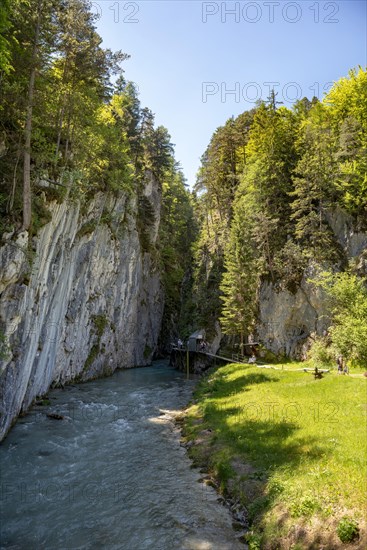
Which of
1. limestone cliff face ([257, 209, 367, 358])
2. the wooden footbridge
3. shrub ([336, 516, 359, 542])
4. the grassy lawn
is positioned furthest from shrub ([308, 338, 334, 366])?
shrub ([336, 516, 359, 542])

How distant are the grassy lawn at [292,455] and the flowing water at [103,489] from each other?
1.24 meters

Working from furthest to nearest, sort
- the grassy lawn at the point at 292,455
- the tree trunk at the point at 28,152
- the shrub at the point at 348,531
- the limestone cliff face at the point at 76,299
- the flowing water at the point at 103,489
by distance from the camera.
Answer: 1. the tree trunk at the point at 28,152
2. the limestone cliff face at the point at 76,299
3. the flowing water at the point at 103,489
4. the grassy lawn at the point at 292,455
5. the shrub at the point at 348,531

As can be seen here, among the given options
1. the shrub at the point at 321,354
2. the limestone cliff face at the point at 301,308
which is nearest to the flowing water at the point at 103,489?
the shrub at the point at 321,354

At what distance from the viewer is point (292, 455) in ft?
46.4

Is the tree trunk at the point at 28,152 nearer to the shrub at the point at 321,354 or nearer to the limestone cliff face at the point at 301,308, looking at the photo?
the shrub at the point at 321,354

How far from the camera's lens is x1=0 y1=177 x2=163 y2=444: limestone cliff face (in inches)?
698

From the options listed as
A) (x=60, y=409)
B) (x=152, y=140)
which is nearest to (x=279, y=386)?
(x=60, y=409)

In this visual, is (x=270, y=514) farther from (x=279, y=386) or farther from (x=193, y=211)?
(x=193, y=211)

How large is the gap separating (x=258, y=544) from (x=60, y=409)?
18481 mm

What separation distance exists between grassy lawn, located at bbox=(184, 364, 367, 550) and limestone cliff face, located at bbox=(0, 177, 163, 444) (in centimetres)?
1152

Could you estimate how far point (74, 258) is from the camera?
102ft

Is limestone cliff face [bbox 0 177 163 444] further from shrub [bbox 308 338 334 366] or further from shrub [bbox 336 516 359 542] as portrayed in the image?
shrub [bbox 308 338 334 366]

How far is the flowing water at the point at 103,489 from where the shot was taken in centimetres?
1104

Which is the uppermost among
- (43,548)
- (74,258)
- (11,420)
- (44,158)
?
(44,158)
